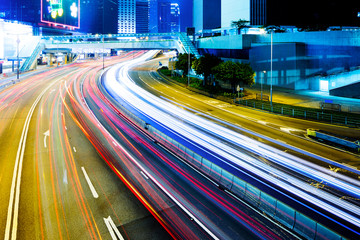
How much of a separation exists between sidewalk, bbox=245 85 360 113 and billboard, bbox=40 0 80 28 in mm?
120533

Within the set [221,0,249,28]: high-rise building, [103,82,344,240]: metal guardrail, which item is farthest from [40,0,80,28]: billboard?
[103,82,344,240]: metal guardrail

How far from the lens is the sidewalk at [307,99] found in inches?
1528

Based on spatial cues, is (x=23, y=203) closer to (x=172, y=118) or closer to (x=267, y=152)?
(x=267, y=152)

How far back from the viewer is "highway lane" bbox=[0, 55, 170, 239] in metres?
12.3

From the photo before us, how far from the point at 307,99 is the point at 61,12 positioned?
14472 cm

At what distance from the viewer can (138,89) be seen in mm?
56750

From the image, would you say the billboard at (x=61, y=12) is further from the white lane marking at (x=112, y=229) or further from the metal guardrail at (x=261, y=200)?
the white lane marking at (x=112, y=229)

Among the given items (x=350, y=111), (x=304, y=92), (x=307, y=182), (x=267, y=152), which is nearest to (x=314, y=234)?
(x=307, y=182)

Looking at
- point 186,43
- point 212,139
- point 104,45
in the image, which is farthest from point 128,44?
point 212,139

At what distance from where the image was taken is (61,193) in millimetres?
15602

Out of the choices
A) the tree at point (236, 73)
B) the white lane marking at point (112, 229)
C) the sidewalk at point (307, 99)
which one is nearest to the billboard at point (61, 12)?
the tree at point (236, 73)

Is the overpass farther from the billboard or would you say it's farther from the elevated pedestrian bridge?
→ the billboard

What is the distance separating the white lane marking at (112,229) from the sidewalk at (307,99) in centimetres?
3457

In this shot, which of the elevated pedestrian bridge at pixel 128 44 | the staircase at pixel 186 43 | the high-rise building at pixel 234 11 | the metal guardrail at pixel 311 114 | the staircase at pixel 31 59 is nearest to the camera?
the metal guardrail at pixel 311 114
